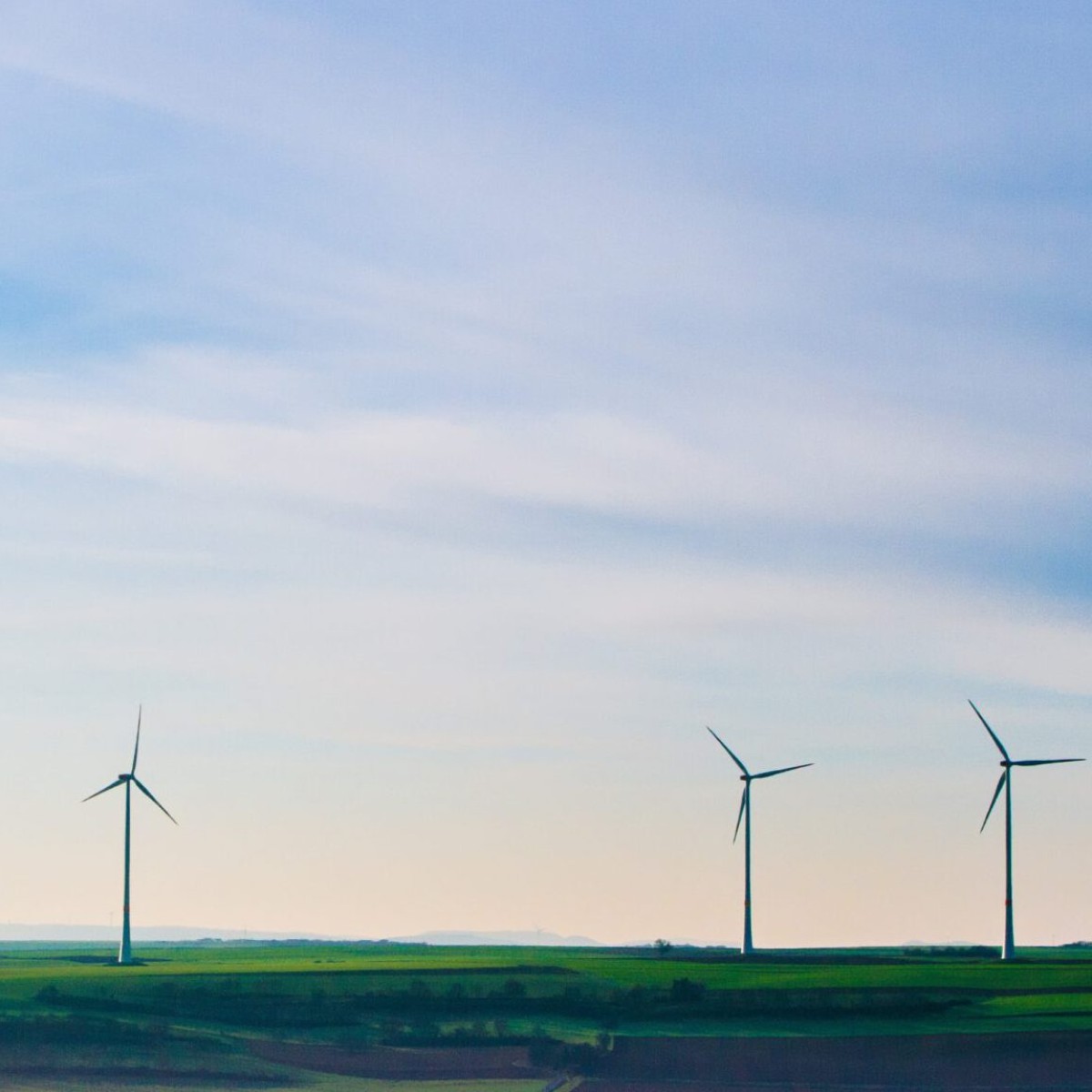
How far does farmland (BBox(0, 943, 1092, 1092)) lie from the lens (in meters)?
92.0

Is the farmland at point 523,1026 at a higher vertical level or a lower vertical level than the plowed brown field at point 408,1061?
higher

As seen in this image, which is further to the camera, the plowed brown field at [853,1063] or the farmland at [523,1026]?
the farmland at [523,1026]

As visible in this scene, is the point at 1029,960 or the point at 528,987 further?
the point at 1029,960

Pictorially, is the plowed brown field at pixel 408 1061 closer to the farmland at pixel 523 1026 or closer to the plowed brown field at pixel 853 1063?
the farmland at pixel 523 1026

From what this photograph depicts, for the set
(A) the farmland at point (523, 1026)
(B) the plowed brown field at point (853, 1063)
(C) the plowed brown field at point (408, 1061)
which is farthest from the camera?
(A) the farmland at point (523, 1026)

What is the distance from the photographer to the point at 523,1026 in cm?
11088

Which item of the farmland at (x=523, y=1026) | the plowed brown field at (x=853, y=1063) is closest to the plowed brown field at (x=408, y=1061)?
the farmland at (x=523, y=1026)

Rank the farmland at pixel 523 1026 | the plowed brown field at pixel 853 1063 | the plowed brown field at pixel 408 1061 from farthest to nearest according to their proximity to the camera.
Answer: the farmland at pixel 523 1026
the plowed brown field at pixel 408 1061
the plowed brown field at pixel 853 1063

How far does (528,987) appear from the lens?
13650 centimetres

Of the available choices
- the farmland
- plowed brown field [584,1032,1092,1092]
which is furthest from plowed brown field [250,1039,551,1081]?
plowed brown field [584,1032,1092,1092]

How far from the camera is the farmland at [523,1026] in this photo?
302 ft

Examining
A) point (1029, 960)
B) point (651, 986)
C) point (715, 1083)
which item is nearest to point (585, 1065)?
point (715, 1083)

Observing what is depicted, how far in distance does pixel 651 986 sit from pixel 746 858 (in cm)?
5501

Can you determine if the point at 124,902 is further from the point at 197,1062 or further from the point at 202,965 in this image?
the point at 197,1062
